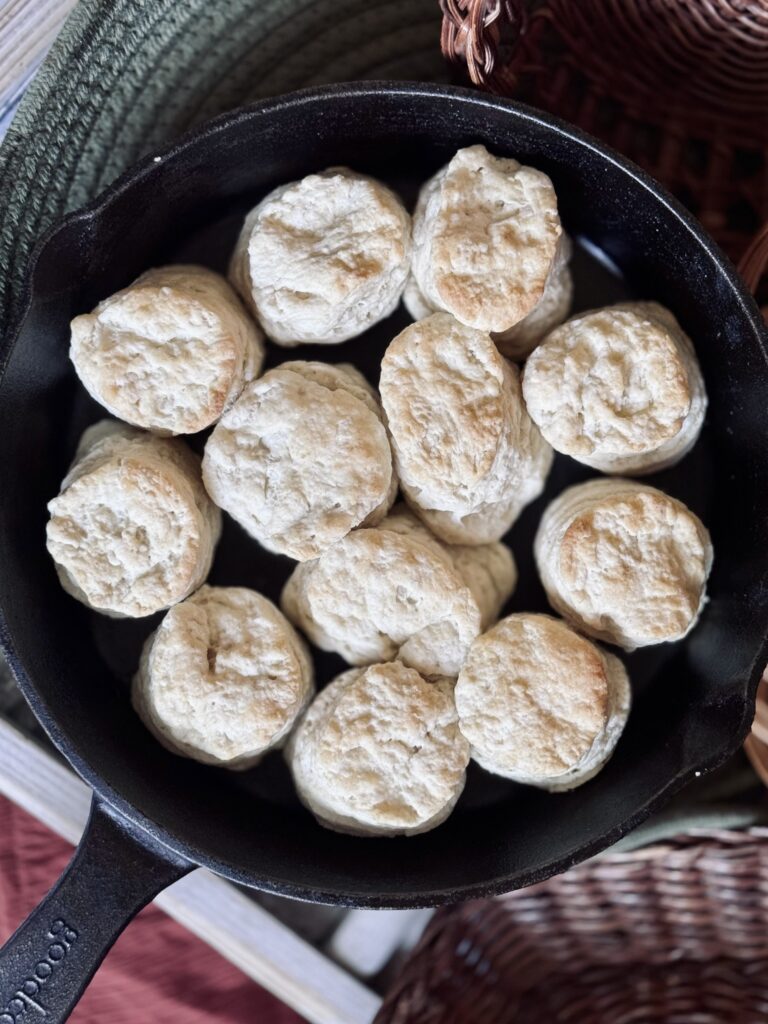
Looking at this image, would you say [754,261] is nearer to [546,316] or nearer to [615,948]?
[546,316]

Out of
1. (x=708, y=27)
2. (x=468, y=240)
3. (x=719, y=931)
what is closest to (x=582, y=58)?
(x=708, y=27)

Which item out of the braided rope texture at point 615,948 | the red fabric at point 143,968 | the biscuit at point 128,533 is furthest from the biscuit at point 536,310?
the red fabric at point 143,968

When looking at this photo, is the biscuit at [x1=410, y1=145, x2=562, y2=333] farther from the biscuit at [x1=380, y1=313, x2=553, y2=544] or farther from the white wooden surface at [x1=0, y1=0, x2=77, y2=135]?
the white wooden surface at [x1=0, y1=0, x2=77, y2=135]

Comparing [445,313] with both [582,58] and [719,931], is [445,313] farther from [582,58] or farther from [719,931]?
[719,931]

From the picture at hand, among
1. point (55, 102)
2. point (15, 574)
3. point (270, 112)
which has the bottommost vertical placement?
point (15, 574)

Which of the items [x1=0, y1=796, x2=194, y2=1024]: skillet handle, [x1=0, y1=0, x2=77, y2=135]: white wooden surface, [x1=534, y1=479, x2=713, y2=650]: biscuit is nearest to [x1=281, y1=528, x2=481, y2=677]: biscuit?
[x1=534, y1=479, x2=713, y2=650]: biscuit
